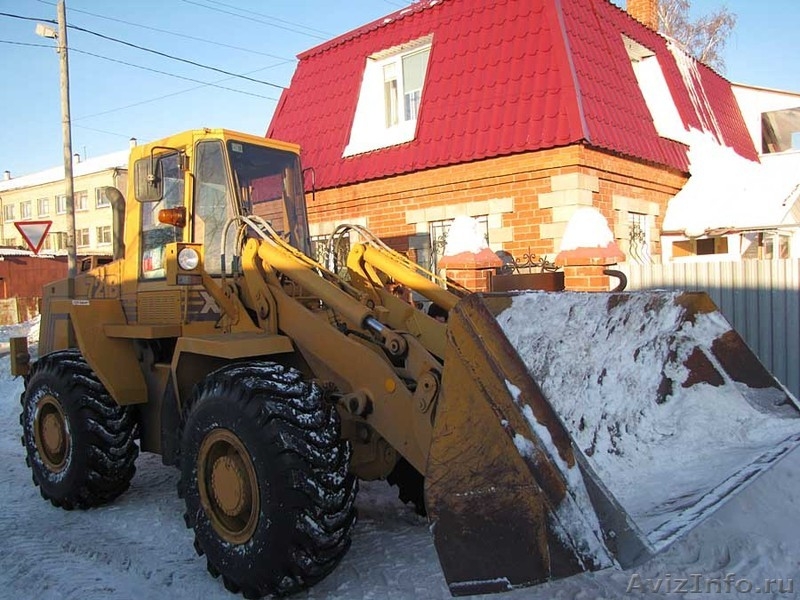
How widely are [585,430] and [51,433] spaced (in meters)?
4.12

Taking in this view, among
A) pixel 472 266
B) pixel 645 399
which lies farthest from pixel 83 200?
pixel 645 399

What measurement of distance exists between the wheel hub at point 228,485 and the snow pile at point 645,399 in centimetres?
158

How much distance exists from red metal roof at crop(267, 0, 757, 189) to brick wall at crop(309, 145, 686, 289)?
0.66 feet

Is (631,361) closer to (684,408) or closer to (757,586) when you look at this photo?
(684,408)

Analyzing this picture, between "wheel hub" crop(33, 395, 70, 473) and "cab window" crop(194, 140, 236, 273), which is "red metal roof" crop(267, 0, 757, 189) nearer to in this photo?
"cab window" crop(194, 140, 236, 273)

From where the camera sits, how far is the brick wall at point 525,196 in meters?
8.65

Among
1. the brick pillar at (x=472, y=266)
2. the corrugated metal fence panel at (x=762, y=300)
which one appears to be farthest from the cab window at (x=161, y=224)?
the corrugated metal fence panel at (x=762, y=300)

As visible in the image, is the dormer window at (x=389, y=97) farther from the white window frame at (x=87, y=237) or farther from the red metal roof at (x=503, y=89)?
the white window frame at (x=87, y=237)

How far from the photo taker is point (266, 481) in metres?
3.38

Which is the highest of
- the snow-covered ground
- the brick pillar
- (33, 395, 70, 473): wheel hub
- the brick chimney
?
the brick chimney

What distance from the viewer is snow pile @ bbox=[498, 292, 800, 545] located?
10.3 ft

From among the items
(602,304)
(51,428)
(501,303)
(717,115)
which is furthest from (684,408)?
(717,115)

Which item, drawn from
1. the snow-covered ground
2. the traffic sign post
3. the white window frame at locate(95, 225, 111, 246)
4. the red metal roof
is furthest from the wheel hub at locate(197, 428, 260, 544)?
the white window frame at locate(95, 225, 111, 246)

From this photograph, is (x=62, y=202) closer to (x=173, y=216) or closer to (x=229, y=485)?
(x=173, y=216)
